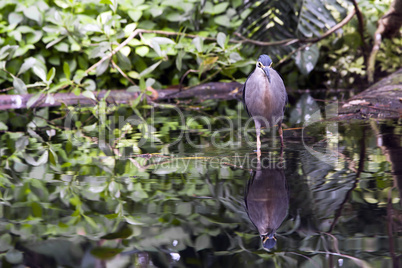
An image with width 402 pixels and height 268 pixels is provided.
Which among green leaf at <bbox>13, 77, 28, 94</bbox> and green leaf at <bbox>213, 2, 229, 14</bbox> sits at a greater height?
green leaf at <bbox>213, 2, 229, 14</bbox>

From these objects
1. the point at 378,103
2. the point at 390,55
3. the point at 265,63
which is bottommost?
the point at 378,103

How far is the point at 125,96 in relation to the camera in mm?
5656

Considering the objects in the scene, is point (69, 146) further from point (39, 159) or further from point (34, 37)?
point (34, 37)

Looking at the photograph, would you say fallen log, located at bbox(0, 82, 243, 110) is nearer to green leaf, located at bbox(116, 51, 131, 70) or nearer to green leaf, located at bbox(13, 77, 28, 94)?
green leaf, located at bbox(116, 51, 131, 70)

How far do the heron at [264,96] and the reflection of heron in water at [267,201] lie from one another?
527mm

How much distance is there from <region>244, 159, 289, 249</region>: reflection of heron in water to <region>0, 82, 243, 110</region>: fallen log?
3337 millimetres

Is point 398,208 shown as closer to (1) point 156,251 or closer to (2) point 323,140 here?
(1) point 156,251

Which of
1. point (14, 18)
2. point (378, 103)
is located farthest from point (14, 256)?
point (14, 18)

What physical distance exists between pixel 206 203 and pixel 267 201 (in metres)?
0.24

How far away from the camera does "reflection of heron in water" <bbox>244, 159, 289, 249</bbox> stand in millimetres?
1679

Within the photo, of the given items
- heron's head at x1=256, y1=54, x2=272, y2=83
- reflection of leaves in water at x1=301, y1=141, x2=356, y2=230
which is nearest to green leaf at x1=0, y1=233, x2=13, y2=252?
reflection of leaves in water at x1=301, y1=141, x2=356, y2=230

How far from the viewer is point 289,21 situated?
5449 millimetres

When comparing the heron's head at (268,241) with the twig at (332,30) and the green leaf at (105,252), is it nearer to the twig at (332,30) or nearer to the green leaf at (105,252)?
the green leaf at (105,252)

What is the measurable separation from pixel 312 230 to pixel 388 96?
2865 mm
